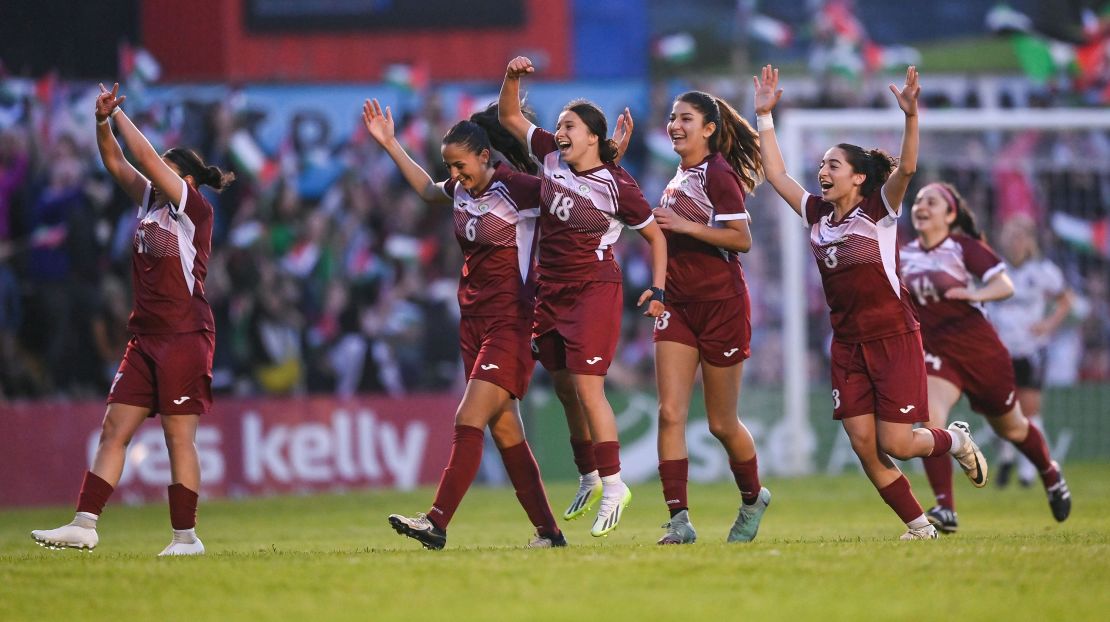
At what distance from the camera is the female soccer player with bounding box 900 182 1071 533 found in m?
11.2

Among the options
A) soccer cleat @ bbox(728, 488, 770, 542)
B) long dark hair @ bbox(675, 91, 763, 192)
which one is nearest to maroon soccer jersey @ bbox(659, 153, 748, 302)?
long dark hair @ bbox(675, 91, 763, 192)

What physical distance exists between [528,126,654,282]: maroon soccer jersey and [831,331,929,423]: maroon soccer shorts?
5.06 feet

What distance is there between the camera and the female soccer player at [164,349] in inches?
345

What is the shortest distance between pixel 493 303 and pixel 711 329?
127 centimetres

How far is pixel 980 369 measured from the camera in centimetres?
1126

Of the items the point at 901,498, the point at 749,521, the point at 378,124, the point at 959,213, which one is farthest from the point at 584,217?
the point at 959,213

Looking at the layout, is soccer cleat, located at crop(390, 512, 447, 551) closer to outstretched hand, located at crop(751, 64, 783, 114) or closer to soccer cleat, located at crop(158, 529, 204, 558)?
soccer cleat, located at crop(158, 529, 204, 558)

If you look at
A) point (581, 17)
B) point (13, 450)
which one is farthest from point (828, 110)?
point (13, 450)

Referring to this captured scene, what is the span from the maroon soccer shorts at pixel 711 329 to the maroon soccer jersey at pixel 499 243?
85cm

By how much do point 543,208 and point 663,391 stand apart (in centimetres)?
125

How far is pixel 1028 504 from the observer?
13656mm

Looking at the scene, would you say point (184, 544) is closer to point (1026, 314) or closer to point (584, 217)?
point (584, 217)

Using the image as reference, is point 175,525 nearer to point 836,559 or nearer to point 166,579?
point 166,579

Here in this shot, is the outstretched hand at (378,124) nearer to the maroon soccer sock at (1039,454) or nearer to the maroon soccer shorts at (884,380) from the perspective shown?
the maroon soccer shorts at (884,380)
